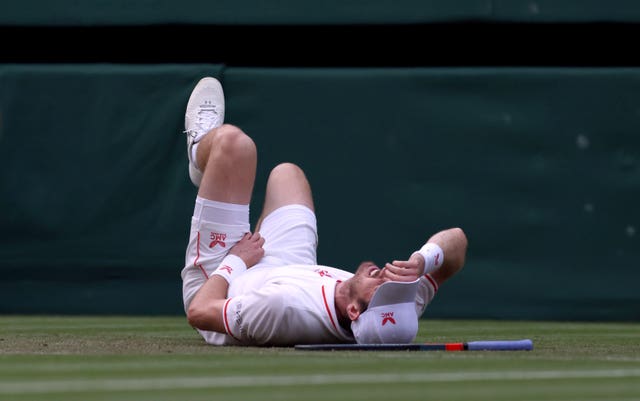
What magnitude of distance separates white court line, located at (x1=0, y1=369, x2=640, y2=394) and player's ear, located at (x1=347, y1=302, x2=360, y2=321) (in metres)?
1.11

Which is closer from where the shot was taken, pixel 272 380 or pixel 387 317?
pixel 272 380

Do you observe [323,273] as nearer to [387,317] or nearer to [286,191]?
[387,317]

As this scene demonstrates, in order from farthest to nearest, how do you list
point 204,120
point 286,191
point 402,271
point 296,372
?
point 204,120 < point 286,191 < point 402,271 < point 296,372

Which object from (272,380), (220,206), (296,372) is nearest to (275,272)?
(220,206)

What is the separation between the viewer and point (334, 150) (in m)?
9.68

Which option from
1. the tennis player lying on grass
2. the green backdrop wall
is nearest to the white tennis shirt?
the tennis player lying on grass

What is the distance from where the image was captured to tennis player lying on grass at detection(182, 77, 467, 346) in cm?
548

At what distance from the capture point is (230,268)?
614 centimetres

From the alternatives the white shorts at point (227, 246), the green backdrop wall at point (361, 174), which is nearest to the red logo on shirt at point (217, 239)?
the white shorts at point (227, 246)

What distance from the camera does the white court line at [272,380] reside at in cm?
387

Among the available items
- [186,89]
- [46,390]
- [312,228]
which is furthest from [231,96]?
[46,390]

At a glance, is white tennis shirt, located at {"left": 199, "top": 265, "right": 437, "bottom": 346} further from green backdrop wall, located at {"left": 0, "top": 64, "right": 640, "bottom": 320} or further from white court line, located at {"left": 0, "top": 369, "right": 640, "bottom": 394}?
green backdrop wall, located at {"left": 0, "top": 64, "right": 640, "bottom": 320}

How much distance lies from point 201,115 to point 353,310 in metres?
1.92

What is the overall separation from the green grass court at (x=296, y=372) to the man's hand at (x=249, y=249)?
46 cm
